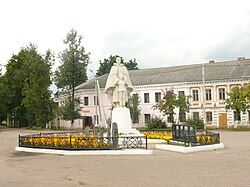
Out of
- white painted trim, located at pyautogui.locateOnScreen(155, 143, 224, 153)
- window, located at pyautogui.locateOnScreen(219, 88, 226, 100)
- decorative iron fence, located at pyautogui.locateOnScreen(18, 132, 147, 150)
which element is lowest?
white painted trim, located at pyautogui.locateOnScreen(155, 143, 224, 153)

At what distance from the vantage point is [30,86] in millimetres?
55406

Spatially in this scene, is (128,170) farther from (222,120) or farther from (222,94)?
(222,94)

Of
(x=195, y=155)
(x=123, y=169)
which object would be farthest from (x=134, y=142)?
(x=123, y=169)

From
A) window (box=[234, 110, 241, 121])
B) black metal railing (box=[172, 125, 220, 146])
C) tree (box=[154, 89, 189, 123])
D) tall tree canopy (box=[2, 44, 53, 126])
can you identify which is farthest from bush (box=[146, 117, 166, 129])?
black metal railing (box=[172, 125, 220, 146])

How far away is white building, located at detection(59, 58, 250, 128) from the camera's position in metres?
50.2

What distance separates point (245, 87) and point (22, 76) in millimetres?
32067

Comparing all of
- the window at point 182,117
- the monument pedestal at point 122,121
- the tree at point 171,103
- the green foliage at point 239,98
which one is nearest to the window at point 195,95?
the window at point 182,117

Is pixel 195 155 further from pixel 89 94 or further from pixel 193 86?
pixel 89 94

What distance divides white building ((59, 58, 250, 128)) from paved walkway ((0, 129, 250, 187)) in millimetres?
30552

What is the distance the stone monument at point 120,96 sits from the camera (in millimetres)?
22312

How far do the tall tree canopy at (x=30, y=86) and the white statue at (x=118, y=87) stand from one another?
32091 mm

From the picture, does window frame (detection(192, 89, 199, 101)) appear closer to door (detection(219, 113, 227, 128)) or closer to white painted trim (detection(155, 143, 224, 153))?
door (detection(219, 113, 227, 128))

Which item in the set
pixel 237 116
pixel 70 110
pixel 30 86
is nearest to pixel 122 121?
pixel 237 116

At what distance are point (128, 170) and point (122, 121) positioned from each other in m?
9.49
